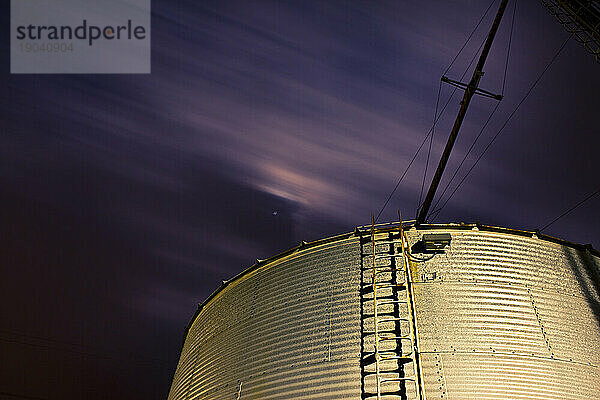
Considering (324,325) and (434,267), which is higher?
(434,267)

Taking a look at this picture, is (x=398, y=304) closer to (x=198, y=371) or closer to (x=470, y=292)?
(x=470, y=292)

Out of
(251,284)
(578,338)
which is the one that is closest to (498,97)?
(578,338)

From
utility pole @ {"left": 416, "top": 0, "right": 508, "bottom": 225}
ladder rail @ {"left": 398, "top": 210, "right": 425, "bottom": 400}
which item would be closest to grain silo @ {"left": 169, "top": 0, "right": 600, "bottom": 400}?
ladder rail @ {"left": 398, "top": 210, "right": 425, "bottom": 400}

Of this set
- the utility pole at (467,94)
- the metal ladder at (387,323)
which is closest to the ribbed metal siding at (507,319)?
the metal ladder at (387,323)

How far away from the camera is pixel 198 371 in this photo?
1345cm

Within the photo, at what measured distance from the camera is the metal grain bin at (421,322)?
9.07 metres

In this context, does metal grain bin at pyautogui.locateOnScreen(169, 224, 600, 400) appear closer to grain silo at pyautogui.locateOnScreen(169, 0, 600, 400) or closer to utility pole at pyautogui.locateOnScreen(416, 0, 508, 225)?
grain silo at pyautogui.locateOnScreen(169, 0, 600, 400)

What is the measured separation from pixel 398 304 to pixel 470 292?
1.75 m

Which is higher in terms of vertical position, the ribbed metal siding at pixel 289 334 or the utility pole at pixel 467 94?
the utility pole at pixel 467 94

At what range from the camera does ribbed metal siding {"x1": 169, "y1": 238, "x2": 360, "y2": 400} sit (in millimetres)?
9711

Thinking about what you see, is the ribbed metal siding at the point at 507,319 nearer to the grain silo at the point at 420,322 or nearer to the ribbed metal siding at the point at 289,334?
the grain silo at the point at 420,322

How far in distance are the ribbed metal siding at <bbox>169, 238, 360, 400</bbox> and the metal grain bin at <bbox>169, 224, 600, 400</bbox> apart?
3 centimetres

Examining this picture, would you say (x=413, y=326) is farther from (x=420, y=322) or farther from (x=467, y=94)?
(x=467, y=94)

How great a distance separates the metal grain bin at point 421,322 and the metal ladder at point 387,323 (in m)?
0.03
